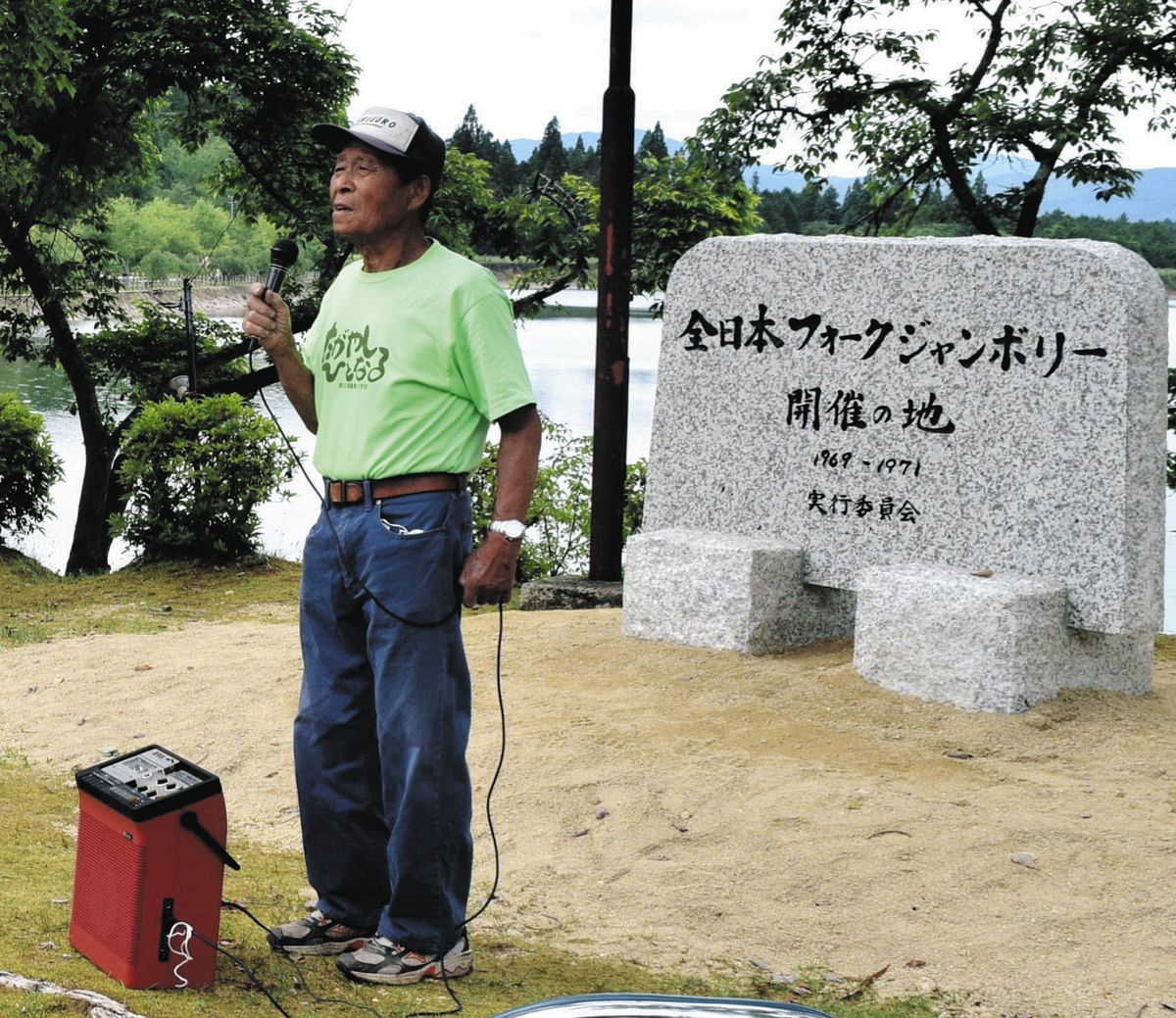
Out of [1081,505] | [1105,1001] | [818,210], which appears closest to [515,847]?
[1105,1001]

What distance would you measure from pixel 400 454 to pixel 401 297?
0.38 metres

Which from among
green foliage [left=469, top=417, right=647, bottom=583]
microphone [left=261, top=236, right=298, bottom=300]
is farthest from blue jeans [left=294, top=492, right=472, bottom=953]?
green foliage [left=469, top=417, right=647, bottom=583]

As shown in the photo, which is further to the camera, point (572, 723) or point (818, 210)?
point (818, 210)

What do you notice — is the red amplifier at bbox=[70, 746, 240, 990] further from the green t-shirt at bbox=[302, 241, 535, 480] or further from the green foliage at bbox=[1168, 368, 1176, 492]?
the green foliage at bbox=[1168, 368, 1176, 492]

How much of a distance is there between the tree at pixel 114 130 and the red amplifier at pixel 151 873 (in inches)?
→ 294

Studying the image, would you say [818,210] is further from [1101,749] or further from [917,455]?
[1101,749]

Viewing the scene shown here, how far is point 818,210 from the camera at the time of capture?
16.0 meters

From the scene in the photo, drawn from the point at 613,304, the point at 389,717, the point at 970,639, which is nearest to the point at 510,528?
the point at 389,717

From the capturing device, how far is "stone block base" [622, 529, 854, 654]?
6.92 m

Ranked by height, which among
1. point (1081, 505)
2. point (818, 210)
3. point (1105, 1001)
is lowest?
point (1105, 1001)

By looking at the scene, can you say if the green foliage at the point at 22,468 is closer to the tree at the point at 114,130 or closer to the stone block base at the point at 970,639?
the tree at the point at 114,130

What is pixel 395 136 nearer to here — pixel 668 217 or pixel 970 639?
pixel 970 639

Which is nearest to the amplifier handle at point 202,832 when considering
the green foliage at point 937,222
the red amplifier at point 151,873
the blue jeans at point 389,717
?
the red amplifier at point 151,873

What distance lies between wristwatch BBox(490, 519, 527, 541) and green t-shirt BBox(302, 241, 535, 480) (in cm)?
18
